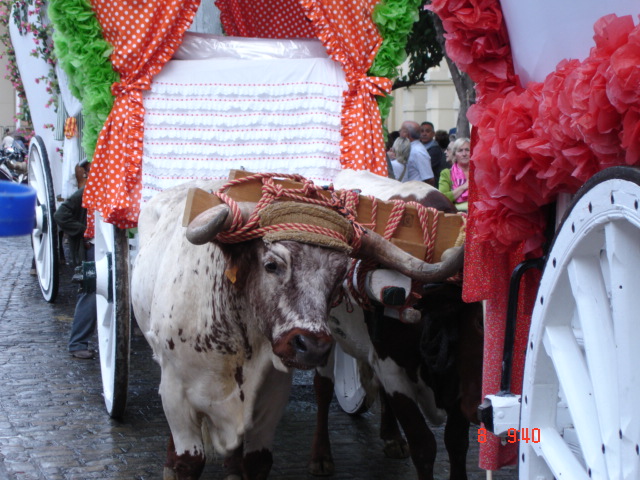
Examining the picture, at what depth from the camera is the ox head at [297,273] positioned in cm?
321

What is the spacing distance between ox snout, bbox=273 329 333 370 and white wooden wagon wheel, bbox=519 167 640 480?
0.96m

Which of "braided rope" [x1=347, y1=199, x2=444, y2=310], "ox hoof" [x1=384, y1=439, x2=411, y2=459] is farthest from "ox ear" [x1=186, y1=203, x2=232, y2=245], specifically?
"ox hoof" [x1=384, y1=439, x2=411, y2=459]

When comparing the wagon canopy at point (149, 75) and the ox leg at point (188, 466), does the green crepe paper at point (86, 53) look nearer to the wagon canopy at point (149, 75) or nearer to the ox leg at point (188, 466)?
the wagon canopy at point (149, 75)

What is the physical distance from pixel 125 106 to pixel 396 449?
248 cm

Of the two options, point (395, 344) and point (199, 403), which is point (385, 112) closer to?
point (395, 344)

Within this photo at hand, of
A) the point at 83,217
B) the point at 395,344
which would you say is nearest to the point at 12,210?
the point at 395,344

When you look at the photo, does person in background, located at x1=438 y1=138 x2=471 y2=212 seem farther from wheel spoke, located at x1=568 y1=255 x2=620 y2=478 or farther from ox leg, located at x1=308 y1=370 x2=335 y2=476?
wheel spoke, located at x1=568 y1=255 x2=620 y2=478

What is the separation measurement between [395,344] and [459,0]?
1872 millimetres

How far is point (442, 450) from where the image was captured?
528cm

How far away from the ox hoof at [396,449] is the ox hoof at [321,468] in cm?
43

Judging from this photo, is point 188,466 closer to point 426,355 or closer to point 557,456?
point 426,355

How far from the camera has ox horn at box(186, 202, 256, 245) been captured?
3.24 metres

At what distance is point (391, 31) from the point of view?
5273 millimetres

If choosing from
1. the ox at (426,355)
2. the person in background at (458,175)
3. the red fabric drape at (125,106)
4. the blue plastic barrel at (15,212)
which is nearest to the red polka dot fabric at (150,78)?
the red fabric drape at (125,106)
